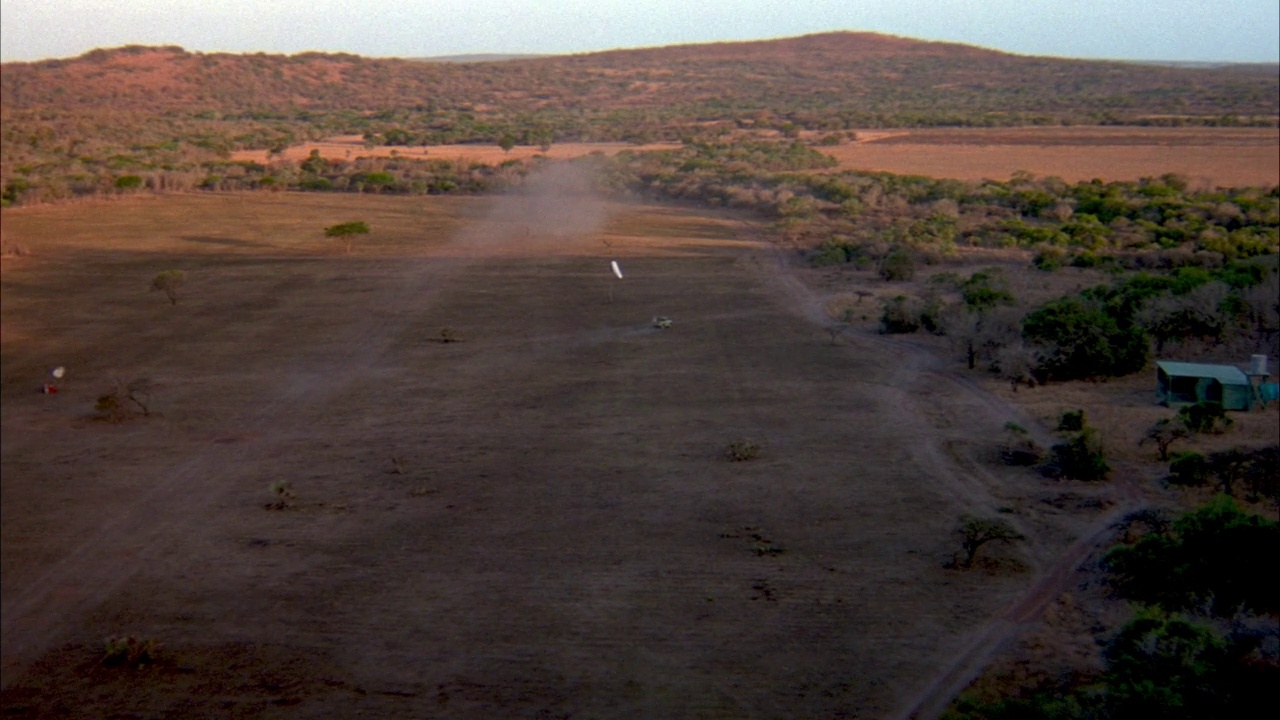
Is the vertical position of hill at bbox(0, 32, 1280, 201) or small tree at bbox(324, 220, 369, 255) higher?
hill at bbox(0, 32, 1280, 201)

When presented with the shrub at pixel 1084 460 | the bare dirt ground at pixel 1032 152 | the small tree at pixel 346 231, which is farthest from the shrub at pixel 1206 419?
the bare dirt ground at pixel 1032 152

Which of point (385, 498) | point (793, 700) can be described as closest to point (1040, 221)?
point (385, 498)

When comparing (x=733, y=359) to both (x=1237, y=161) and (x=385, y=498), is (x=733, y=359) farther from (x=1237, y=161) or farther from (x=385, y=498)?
(x=1237, y=161)

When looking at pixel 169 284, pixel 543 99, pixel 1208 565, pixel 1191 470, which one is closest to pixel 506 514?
pixel 1208 565

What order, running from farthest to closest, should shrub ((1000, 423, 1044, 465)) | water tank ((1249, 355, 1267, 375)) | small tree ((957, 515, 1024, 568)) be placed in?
water tank ((1249, 355, 1267, 375)) → shrub ((1000, 423, 1044, 465)) → small tree ((957, 515, 1024, 568))

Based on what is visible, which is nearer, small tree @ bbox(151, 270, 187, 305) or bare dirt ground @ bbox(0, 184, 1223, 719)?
bare dirt ground @ bbox(0, 184, 1223, 719)

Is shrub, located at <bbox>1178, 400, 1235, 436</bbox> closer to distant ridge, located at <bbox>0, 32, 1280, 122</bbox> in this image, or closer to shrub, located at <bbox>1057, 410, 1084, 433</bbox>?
shrub, located at <bbox>1057, 410, 1084, 433</bbox>

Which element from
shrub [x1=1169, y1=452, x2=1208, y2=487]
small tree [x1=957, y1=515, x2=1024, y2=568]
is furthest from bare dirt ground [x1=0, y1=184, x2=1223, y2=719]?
shrub [x1=1169, y1=452, x2=1208, y2=487]
